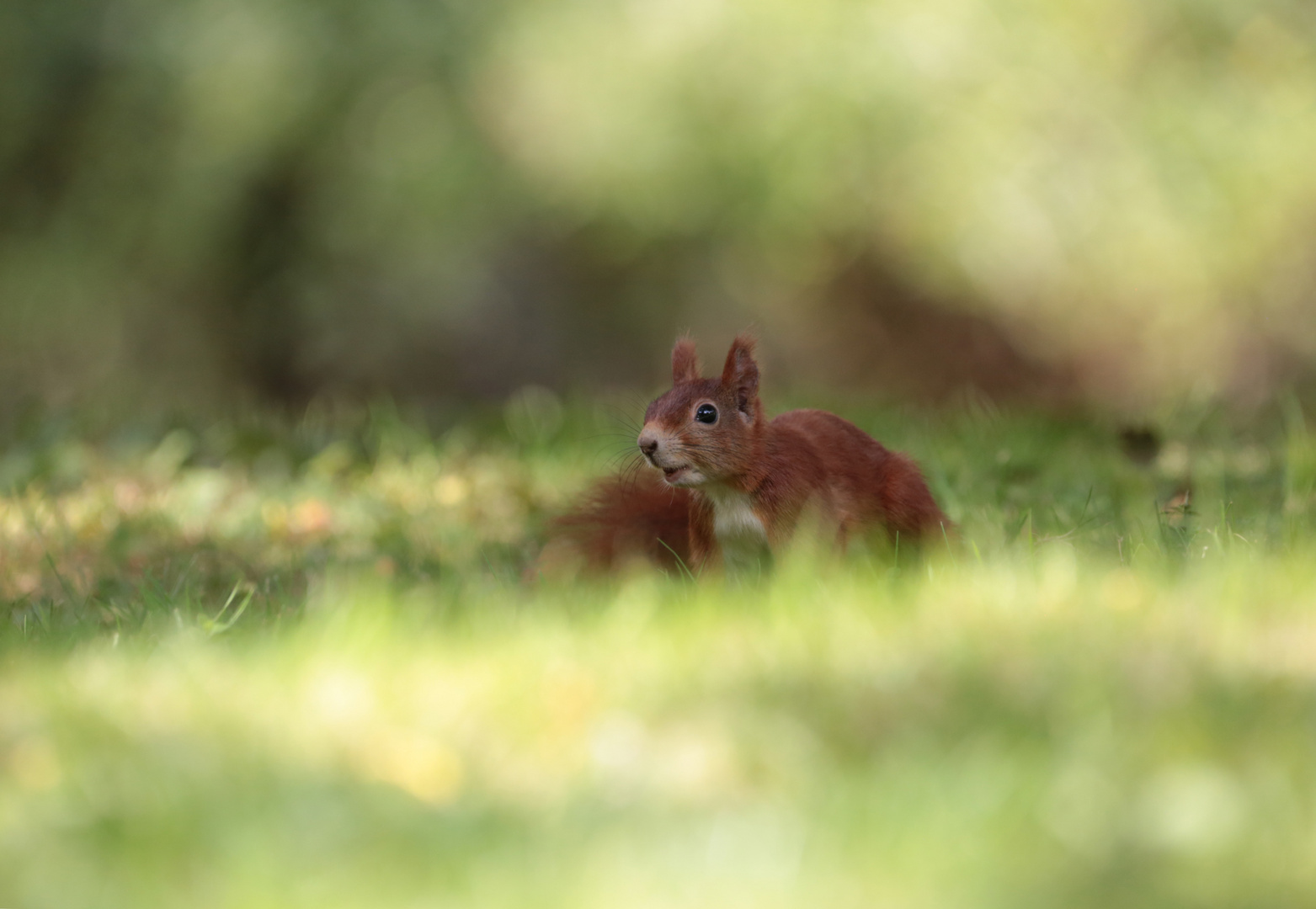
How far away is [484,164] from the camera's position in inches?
382

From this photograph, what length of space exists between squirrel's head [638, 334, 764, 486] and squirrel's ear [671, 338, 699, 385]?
9cm

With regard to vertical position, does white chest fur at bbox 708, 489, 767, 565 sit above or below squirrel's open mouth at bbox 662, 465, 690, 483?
below

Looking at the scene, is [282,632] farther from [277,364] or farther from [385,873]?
[277,364]

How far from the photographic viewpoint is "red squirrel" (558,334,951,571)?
298 centimetres

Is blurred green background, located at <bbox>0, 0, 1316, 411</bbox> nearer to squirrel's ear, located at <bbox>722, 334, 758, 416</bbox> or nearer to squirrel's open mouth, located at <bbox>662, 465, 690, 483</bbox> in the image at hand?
squirrel's ear, located at <bbox>722, 334, 758, 416</bbox>

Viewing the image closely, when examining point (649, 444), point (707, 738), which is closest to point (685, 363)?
point (649, 444)

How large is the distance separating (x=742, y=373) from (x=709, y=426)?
16cm

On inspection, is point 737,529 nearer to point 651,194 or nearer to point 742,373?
point 742,373

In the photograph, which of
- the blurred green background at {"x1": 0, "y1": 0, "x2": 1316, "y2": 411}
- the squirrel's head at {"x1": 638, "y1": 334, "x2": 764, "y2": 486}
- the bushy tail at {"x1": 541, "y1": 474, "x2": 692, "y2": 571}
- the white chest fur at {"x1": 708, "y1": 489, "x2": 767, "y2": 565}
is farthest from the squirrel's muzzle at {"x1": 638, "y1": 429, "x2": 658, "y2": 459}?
the blurred green background at {"x1": 0, "y1": 0, "x2": 1316, "y2": 411}

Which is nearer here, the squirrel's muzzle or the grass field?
the grass field

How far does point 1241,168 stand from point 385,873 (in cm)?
763

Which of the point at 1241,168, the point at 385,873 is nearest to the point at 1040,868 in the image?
the point at 385,873

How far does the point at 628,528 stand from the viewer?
346 cm

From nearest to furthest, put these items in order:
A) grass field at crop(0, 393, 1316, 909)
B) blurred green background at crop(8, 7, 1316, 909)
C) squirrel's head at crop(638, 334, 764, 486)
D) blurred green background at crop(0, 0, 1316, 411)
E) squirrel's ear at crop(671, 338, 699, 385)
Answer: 1. grass field at crop(0, 393, 1316, 909)
2. blurred green background at crop(8, 7, 1316, 909)
3. squirrel's head at crop(638, 334, 764, 486)
4. squirrel's ear at crop(671, 338, 699, 385)
5. blurred green background at crop(0, 0, 1316, 411)
